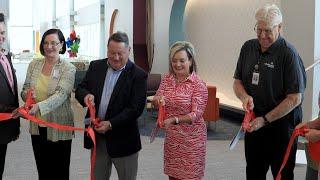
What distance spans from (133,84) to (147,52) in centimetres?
939

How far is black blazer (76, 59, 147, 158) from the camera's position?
2.99 m

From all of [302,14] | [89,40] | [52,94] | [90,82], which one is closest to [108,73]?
[90,82]

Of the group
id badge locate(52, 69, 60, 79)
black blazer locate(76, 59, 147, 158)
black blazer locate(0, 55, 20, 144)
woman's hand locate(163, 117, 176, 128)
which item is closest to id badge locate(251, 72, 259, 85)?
woman's hand locate(163, 117, 176, 128)

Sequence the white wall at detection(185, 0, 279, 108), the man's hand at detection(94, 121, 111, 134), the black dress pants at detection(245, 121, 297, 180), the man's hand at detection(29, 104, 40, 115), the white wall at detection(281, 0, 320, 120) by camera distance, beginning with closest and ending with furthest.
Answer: the man's hand at detection(94, 121, 111, 134) → the black dress pants at detection(245, 121, 297, 180) → the man's hand at detection(29, 104, 40, 115) → the white wall at detection(281, 0, 320, 120) → the white wall at detection(185, 0, 279, 108)

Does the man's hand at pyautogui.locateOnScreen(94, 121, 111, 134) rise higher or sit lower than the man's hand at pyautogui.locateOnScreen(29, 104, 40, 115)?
lower

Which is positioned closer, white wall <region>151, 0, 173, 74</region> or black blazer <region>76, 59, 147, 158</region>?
black blazer <region>76, 59, 147, 158</region>

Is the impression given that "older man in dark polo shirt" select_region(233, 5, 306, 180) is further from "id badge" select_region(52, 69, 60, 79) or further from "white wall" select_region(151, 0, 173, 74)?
"white wall" select_region(151, 0, 173, 74)

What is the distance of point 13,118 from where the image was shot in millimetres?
3260

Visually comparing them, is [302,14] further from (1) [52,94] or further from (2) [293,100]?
(1) [52,94]

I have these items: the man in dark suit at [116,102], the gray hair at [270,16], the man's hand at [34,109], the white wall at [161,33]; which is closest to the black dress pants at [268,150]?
the gray hair at [270,16]

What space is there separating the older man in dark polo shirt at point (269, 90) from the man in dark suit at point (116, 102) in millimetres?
734

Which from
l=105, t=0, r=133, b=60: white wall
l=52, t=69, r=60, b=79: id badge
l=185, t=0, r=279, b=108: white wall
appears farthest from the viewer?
l=105, t=0, r=133, b=60: white wall

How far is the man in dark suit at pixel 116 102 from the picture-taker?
2947 millimetres

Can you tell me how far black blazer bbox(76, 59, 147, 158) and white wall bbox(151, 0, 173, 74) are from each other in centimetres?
885
